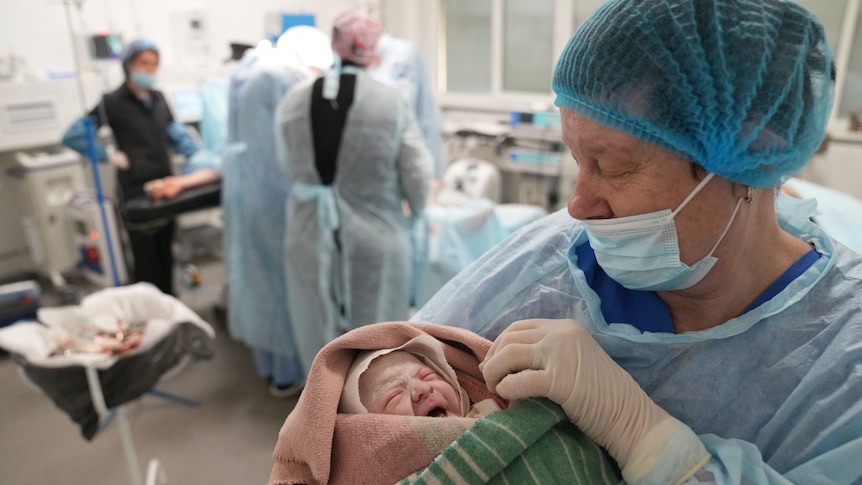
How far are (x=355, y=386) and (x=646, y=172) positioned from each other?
0.55 meters

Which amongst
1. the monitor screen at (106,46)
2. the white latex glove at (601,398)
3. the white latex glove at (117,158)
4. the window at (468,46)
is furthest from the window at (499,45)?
the white latex glove at (601,398)

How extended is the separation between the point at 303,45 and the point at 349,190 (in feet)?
2.07

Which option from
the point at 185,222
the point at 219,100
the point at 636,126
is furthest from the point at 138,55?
the point at 636,126

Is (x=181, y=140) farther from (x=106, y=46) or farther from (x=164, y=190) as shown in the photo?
(x=164, y=190)

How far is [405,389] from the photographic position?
0.99 metres

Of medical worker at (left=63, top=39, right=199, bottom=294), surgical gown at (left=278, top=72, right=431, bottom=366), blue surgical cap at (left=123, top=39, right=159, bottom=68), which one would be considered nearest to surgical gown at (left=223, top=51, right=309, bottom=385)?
surgical gown at (left=278, top=72, right=431, bottom=366)

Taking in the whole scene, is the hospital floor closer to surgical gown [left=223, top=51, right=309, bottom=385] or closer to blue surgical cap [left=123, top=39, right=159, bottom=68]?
surgical gown [left=223, top=51, right=309, bottom=385]

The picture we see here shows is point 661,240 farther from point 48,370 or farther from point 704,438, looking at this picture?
point 48,370

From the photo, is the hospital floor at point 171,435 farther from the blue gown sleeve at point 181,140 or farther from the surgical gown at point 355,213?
the blue gown sleeve at point 181,140

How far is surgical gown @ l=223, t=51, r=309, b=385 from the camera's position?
2532 mm

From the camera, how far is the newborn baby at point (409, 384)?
0.96m

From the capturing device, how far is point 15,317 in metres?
3.11

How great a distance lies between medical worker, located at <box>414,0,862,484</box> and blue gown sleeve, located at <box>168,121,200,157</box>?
3.18 meters

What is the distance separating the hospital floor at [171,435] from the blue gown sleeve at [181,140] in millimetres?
1316
